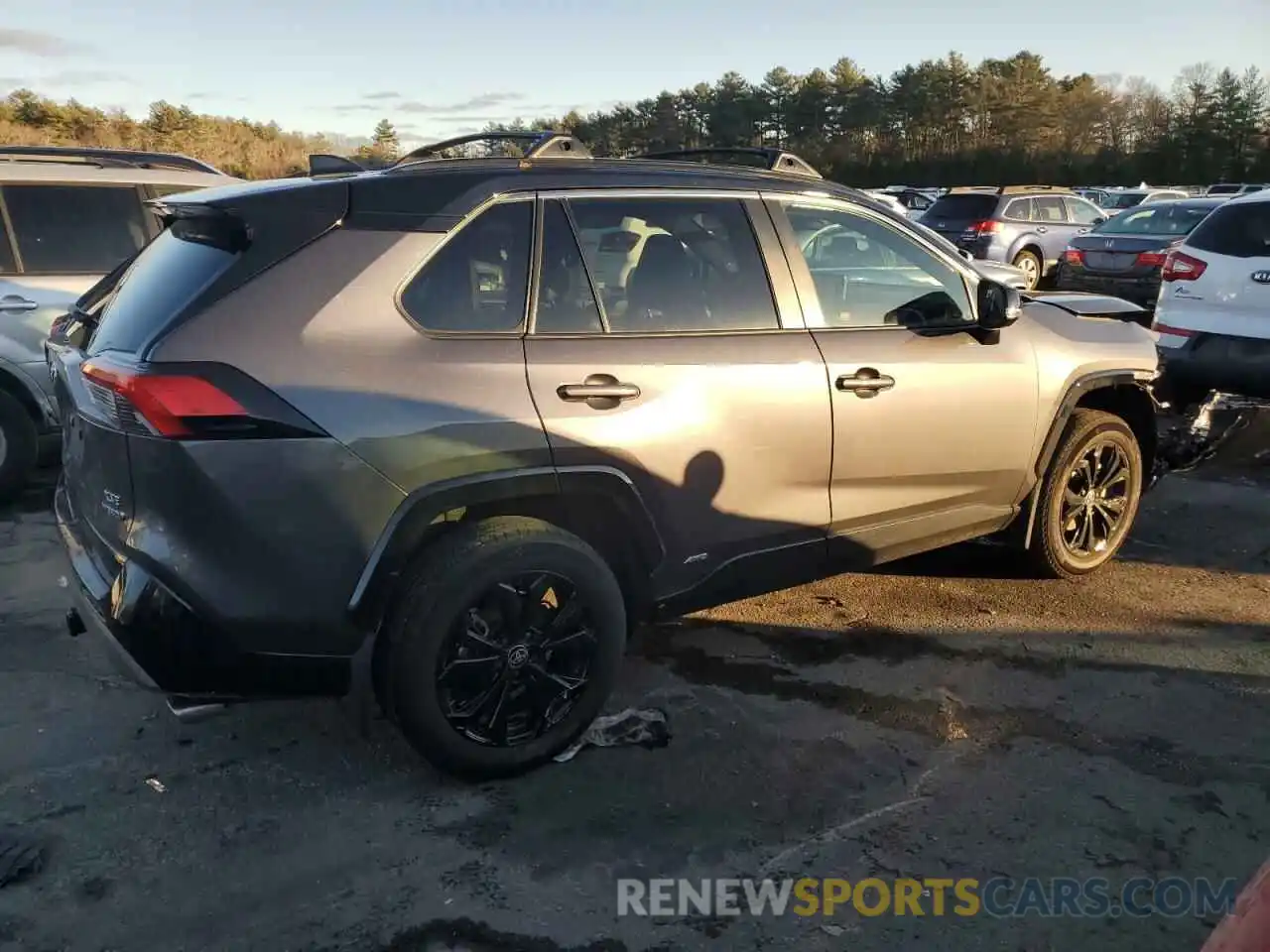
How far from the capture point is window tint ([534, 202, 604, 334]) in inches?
123

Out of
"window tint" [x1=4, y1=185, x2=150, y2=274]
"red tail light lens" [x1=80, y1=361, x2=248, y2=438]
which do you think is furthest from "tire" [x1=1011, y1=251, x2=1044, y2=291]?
"red tail light lens" [x1=80, y1=361, x2=248, y2=438]

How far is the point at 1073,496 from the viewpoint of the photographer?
4.69m

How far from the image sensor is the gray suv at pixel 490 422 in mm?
2680

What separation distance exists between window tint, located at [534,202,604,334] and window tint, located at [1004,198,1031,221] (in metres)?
16.0

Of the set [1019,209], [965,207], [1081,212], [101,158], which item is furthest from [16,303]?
[1081,212]

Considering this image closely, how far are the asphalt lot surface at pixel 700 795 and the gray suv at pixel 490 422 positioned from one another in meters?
0.35

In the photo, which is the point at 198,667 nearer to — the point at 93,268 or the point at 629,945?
the point at 629,945

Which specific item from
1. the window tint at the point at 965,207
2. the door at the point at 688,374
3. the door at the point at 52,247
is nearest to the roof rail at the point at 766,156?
the door at the point at 688,374

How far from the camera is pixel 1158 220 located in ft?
46.6

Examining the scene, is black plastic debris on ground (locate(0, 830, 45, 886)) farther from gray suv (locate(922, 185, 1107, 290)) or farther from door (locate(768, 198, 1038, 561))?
gray suv (locate(922, 185, 1107, 290))

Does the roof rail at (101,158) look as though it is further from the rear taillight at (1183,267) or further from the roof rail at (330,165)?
the rear taillight at (1183,267)

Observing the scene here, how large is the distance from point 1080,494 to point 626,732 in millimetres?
2613

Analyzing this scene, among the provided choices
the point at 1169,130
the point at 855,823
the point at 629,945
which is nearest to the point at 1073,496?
the point at 855,823

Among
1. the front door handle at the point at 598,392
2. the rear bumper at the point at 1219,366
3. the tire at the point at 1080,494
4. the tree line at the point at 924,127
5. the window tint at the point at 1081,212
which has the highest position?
the tree line at the point at 924,127
